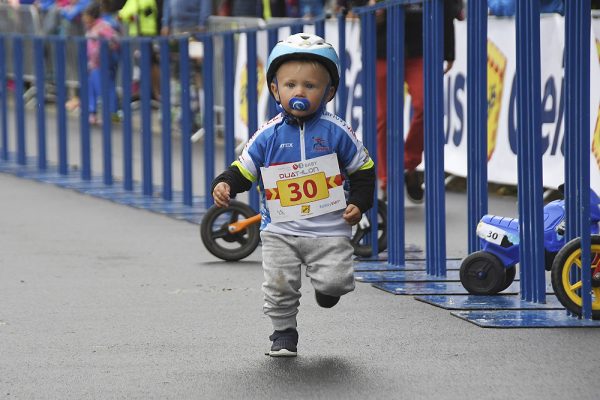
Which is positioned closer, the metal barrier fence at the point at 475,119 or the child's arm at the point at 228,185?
the child's arm at the point at 228,185

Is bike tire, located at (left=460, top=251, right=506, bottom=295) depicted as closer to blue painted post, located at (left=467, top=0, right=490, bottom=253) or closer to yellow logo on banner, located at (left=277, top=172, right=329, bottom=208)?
blue painted post, located at (left=467, top=0, right=490, bottom=253)

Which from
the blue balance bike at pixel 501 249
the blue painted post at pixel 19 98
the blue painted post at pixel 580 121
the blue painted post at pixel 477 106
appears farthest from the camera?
the blue painted post at pixel 19 98

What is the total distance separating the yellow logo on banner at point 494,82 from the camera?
1330 centimetres

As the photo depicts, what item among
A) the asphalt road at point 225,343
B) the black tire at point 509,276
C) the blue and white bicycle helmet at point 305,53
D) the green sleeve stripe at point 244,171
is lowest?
the asphalt road at point 225,343

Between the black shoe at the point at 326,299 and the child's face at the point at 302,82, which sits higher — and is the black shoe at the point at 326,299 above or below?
below

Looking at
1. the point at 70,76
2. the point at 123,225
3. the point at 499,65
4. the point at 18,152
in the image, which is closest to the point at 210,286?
the point at 123,225

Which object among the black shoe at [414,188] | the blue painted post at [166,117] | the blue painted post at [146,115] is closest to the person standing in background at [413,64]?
the black shoe at [414,188]

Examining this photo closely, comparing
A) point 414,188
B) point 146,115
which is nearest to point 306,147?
point 414,188

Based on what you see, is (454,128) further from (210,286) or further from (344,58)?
(210,286)

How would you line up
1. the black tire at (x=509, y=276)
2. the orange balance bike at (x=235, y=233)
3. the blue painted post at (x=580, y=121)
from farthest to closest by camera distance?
the orange balance bike at (x=235, y=233) → the black tire at (x=509, y=276) → the blue painted post at (x=580, y=121)

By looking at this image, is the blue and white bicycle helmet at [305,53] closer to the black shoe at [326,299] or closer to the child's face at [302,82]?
the child's face at [302,82]

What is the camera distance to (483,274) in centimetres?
862

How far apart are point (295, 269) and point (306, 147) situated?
50 centimetres

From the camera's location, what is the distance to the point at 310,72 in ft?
22.9
